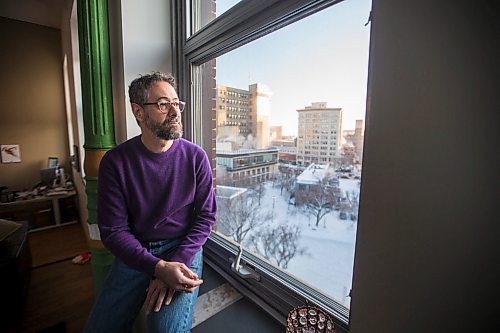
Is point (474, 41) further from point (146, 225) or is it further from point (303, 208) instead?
point (146, 225)

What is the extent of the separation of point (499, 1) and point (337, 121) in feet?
1.50

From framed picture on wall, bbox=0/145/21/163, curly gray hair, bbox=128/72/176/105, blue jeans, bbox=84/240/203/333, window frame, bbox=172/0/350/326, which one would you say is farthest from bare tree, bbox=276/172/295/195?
framed picture on wall, bbox=0/145/21/163

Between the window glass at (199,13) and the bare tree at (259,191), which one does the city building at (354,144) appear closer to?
the bare tree at (259,191)

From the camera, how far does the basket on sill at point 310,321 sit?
0.67 meters

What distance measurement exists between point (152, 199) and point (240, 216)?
48cm

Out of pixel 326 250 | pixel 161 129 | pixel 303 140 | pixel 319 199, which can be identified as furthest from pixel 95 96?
pixel 326 250

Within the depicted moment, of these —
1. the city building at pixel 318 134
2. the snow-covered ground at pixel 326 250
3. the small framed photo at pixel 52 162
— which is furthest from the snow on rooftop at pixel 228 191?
the small framed photo at pixel 52 162

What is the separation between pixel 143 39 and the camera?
130 centimetres

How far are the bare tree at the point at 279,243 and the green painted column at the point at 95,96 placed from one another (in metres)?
0.87

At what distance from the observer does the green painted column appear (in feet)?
3.82

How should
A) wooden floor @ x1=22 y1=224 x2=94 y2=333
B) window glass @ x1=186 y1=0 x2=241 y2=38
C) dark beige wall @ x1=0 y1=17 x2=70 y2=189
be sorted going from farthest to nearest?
dark beige wall @ x1=0 y1=17 x2=70 y2=189, wooden floor @ x1=22 y1=224 x2=94 y2=333, window glass @ x1=186 y1=0 x2=241 y2=38

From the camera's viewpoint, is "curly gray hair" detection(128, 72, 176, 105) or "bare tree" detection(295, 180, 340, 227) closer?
"bare tree" detection(295, 180, 340, 227)

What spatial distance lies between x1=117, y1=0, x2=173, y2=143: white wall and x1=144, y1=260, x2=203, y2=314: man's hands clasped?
2.73 feet

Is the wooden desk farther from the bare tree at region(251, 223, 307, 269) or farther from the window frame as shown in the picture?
the bare tree at region(251, 223, 307, 269)
